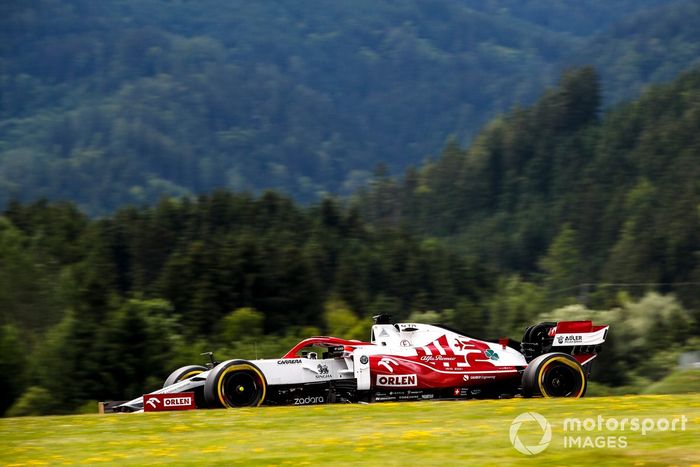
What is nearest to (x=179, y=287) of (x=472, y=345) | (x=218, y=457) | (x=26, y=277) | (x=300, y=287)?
(x=300, y=287)

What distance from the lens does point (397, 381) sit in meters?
20.0

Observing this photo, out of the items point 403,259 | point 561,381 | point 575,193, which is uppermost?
point 575,193

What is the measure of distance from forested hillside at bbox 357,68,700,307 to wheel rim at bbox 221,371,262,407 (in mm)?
82773

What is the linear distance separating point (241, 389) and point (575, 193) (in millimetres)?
133639

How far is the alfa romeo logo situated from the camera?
42.9 ft

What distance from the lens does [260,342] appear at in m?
65.1

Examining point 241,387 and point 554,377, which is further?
point 554,377

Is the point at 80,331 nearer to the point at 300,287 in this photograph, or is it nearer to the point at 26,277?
the point at 300,287

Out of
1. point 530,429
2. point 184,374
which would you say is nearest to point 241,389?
point 184,374

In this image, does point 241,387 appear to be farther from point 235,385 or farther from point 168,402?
point 168,402

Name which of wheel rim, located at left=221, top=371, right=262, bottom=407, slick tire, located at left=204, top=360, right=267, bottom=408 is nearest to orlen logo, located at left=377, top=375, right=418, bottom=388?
slick tire, located at left=204, top=360, right=267, bottom=408

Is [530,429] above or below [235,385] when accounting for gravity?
below

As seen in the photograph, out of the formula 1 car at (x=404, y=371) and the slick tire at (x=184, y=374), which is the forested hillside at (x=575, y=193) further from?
the slick tire at (x=184, y=374)

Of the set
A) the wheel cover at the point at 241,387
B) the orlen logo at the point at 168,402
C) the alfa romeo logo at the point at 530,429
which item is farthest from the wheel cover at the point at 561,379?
the orlen logo at the point at 168,402
